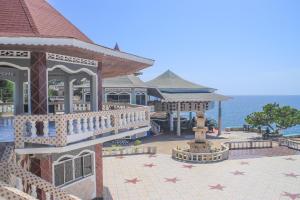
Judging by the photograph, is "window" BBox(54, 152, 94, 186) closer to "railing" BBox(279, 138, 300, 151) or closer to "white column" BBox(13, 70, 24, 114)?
"white column" BBox(13, 70, 24, 114)

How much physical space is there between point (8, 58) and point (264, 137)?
28809 mm

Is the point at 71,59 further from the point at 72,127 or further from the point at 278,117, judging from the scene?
the point at 278,117

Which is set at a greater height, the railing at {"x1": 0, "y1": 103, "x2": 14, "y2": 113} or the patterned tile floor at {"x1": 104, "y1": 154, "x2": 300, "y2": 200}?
the railing at {"x1": 0, "y1": 103, "x2": 14, "y2": 113}

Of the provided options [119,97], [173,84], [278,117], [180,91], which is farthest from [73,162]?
[278,117]

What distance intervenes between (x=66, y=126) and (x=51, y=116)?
1.54 feet

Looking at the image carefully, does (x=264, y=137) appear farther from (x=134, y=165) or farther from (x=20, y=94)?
(x=20, y=94)

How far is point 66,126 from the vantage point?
8.08 m

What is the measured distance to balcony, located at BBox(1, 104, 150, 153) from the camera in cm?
789

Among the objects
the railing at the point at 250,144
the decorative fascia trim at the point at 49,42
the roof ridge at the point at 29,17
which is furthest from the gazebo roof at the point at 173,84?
the decorative fascia trim at the point at 49,42

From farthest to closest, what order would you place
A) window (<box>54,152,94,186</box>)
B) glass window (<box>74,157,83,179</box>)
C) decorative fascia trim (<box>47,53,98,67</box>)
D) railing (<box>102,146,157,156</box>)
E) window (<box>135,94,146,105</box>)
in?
window (<box>135,94,146,105</box>) → railing (<box>102,146,157,156</box>) → glass window (<box>74,157,83,179</box>) → window (<box>54,152,94,186</box>) → decorative fascia trim (<box>47,53,98,67</box>)

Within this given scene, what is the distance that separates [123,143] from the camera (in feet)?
94.0

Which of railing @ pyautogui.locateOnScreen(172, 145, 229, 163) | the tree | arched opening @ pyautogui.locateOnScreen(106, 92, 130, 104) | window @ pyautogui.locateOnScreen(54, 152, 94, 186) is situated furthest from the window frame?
the tree

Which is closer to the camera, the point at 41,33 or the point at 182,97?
the point at 41,33

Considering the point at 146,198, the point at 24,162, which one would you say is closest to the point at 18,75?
the point at 24,162
